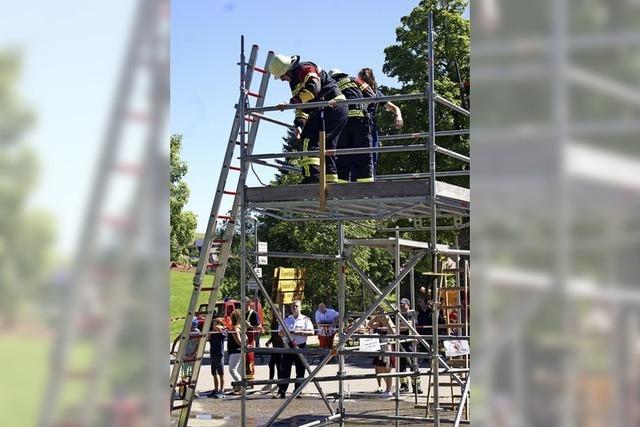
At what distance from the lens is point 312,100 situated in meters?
8.26

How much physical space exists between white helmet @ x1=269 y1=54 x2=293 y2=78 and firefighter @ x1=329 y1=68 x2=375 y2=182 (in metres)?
0.60

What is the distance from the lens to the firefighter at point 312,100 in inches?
323

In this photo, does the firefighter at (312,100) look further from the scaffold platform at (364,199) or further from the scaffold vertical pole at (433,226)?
the scaffold vertical pole at (433,226)

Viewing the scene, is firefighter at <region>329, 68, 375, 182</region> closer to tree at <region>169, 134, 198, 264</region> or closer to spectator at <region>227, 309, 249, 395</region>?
spectator at <region>227, 309, 249, 395</region>

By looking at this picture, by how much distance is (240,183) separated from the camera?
8.25 m

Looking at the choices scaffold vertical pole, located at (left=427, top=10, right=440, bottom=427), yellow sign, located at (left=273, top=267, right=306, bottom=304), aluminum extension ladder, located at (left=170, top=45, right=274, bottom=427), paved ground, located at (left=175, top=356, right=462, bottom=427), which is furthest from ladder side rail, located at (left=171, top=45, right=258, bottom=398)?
yellow sign, located at (left=273, top=267, right=306, bottom=304)
